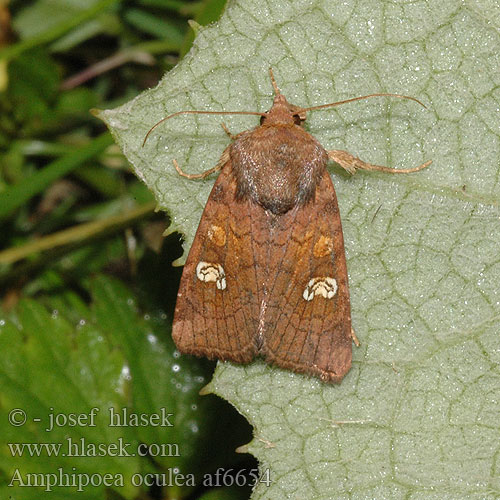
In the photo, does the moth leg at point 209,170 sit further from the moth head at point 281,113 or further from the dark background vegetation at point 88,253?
the dark background vegetation at point 88,253

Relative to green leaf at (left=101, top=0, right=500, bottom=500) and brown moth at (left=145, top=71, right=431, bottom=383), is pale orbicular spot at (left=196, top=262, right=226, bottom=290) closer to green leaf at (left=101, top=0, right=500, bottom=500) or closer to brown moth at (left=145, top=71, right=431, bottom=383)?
brown moth at (left=145, top=71, right=431, bottom=383)

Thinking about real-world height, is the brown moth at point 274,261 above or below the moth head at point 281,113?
below

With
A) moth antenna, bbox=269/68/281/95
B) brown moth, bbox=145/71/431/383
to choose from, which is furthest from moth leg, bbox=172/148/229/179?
moth antenna, bbox=269/68/281/95

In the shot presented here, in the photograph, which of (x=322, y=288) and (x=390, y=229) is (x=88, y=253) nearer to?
(x=322, y=288)

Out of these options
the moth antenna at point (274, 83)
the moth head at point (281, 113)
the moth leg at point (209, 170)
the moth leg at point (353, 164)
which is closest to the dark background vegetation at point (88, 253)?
the moth leg at point (209, 170)

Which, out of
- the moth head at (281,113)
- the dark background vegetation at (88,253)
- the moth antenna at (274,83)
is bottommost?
the dark background vegetation at (88,253)

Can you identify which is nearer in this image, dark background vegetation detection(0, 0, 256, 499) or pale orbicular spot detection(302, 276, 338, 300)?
pale orbicular spot detection(302, 276, 338, 300)

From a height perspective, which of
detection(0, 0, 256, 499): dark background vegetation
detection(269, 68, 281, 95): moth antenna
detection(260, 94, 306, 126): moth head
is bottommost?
detection(0, 0, 256, 499): dark background vegetation
